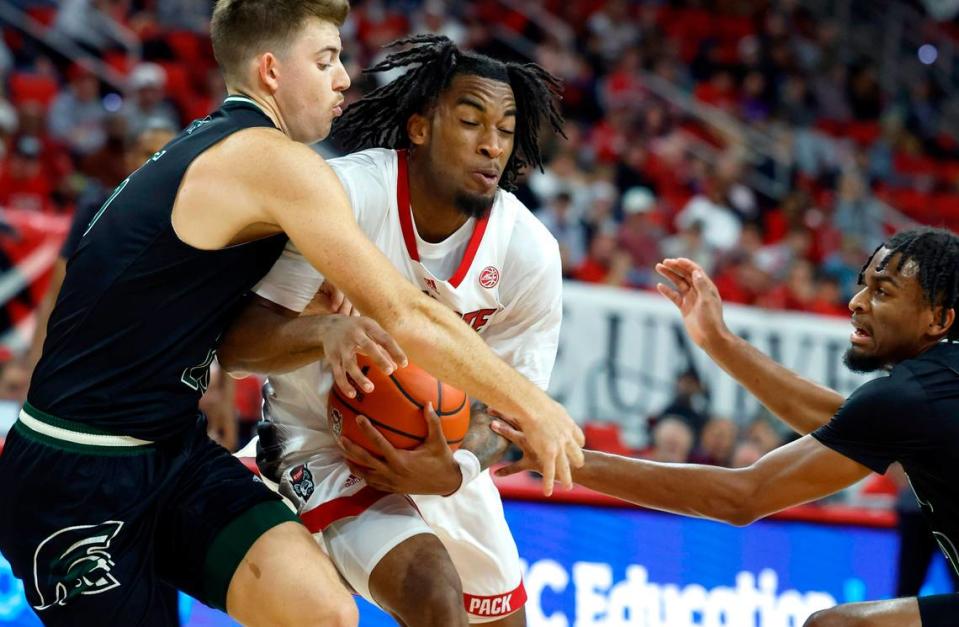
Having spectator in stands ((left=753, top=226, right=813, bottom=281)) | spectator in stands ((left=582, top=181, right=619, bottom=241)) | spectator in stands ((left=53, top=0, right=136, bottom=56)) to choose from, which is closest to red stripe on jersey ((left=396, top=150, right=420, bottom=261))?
spectator in stands ((left=582, top=181, right=619, bottom=241))

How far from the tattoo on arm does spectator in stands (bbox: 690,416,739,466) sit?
168 inches

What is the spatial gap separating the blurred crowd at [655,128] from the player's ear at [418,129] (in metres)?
3.29

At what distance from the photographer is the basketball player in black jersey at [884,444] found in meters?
3.64

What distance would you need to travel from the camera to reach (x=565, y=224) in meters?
10.5

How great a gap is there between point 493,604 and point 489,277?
3.37ft

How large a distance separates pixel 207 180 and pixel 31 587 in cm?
109

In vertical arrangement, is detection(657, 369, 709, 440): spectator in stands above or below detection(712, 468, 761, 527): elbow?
above

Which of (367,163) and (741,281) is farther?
(741,281)

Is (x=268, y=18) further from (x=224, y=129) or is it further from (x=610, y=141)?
(x=610, y=141)

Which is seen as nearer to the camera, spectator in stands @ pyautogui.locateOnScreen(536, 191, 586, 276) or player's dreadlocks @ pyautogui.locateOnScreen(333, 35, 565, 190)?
player's dreadlocks @ pyautogui.locateOnScreen(333, 35, 565, 190)

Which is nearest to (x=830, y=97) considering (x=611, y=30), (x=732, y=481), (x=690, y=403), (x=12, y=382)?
(x=611, y=30)

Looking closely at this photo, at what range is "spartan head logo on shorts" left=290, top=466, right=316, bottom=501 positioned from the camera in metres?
3.66

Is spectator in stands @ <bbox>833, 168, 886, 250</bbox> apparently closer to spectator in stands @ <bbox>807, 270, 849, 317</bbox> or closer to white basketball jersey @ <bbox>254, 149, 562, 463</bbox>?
spectator in stands @ <bbox>807, 270, 849, 317</bbox>

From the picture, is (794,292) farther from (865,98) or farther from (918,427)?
(918,427)
